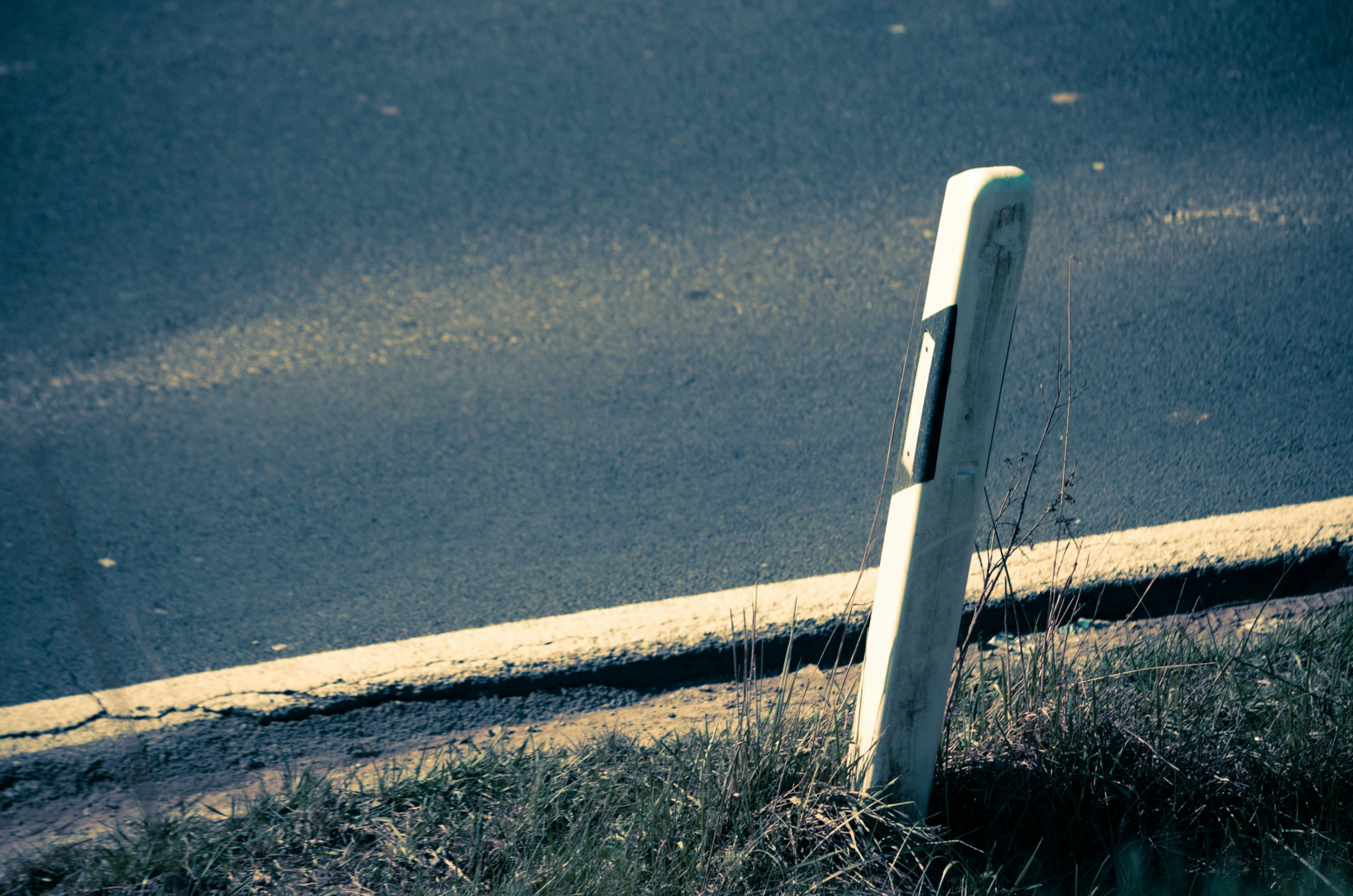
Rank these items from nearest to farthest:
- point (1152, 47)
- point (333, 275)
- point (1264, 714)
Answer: point (1264, 714) → point (333, 275) → point (1152, 47)

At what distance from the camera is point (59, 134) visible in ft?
18.8

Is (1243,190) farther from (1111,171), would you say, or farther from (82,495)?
(82,495)

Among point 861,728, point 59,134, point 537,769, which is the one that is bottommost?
point 537,769

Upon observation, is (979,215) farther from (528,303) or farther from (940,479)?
(528,303)

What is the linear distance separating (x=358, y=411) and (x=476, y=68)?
338cm

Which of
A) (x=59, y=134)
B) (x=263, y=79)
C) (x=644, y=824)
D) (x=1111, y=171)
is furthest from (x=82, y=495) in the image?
(x=1111, y=171)

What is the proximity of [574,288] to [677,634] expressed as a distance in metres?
2.18

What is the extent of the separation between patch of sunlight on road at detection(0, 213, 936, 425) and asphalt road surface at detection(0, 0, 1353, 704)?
22 mm

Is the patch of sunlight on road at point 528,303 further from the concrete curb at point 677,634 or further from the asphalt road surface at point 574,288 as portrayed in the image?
the concrete curb at point 677,634

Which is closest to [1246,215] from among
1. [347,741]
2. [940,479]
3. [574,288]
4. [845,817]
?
[574,288]

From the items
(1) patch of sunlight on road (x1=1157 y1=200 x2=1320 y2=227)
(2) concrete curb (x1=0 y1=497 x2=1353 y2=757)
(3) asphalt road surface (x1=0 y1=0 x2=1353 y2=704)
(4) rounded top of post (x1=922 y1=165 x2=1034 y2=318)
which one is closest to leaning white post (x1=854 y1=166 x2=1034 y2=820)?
(4) rounded top of post (x1=922 y1=165 x2=1034 y2=318)

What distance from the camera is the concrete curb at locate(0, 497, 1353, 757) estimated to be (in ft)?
8.82

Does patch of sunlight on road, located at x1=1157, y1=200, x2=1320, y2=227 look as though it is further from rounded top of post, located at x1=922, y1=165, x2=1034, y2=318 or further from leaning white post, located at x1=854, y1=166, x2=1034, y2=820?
rounded top of post, located at x1=922, y1=165, x2=1034, y2=318

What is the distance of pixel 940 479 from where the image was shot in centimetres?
176
